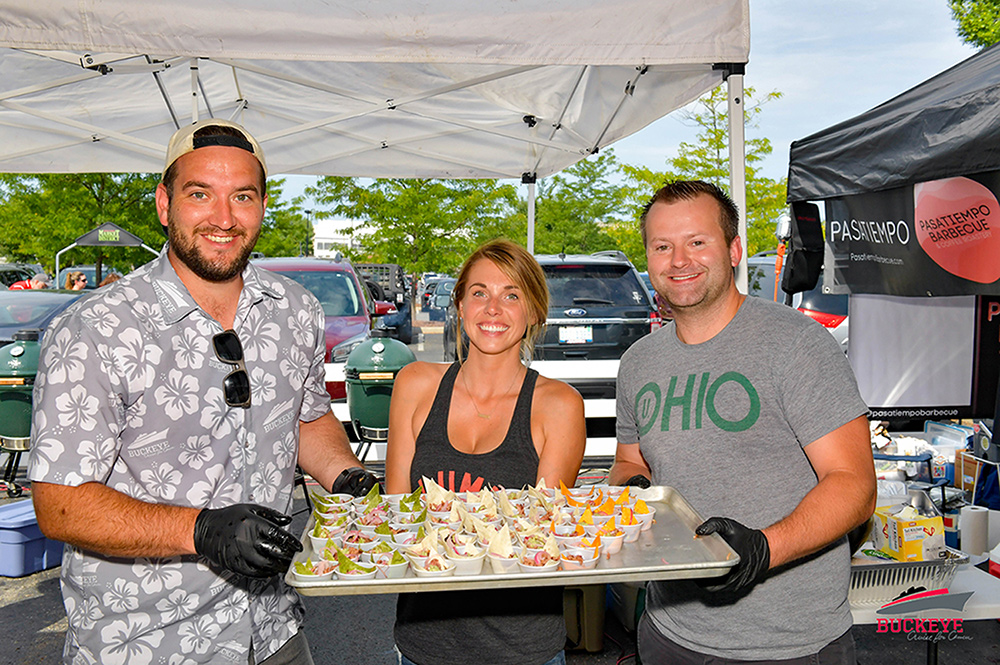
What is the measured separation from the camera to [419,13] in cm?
370

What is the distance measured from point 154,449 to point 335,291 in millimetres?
7972

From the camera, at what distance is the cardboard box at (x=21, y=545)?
490 cm

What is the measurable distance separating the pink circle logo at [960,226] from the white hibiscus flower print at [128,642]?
4.51 metres

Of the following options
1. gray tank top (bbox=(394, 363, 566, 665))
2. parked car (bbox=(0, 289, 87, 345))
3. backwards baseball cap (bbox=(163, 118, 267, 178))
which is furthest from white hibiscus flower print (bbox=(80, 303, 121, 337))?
parked car (bbox=(0, 289, 87, 345))

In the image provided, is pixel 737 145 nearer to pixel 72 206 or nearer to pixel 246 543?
pixel 246 543

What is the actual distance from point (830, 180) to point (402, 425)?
3.79 meters

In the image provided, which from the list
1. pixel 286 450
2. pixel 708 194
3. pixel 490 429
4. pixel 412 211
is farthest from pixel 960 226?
pixel 412 211

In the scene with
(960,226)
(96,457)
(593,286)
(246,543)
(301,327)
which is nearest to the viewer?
(246,543)

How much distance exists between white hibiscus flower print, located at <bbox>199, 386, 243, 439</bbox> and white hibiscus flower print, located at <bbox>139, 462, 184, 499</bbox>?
15 centimetres

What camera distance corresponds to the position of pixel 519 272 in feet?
8.66

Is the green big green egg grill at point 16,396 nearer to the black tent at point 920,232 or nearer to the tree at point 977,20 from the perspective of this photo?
the black tent at point 920,232

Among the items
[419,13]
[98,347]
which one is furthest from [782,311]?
[419,13]

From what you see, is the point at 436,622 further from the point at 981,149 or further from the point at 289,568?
the point at 981,149

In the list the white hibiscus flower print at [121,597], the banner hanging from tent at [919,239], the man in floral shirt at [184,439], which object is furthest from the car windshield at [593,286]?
the white hibiscus flower print at [121,597]
